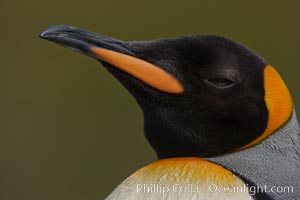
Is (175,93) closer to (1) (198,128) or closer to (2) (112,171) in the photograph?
(1) (198,128)

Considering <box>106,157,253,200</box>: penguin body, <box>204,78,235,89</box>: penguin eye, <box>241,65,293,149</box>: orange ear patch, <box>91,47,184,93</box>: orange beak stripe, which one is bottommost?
<box>106,157,253,200</box>: penguin body

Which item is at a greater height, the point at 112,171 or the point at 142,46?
the point at 142,46

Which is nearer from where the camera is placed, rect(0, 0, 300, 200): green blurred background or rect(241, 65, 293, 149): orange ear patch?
rect(241, 65, 293, 149): orange ear patch

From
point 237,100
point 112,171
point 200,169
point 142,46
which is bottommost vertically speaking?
point 112,171

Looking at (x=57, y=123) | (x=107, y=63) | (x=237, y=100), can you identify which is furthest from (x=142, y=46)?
(x=57, y=123)

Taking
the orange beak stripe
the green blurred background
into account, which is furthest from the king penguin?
the green blurred background

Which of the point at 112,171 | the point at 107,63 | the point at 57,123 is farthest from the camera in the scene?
the point at 57,123

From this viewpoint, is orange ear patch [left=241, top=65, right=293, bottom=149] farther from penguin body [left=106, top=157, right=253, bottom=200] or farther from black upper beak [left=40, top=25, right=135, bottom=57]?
black upper beak [left=40, top=25, right=135, bottom=57]

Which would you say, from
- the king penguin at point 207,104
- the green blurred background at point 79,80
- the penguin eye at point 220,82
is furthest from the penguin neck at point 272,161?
the green blurred background at point 79,80
